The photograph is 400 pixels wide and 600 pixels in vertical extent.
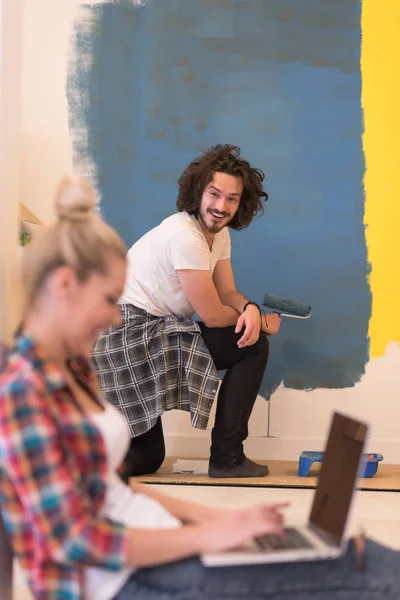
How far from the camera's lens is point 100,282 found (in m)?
0.95

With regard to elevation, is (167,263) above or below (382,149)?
below

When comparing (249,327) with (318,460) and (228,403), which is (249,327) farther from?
(318,460)

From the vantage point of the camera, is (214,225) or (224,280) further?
(224,280)

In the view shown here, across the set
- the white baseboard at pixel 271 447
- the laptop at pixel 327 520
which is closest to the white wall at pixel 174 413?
the white baseboard at pixel 271 447

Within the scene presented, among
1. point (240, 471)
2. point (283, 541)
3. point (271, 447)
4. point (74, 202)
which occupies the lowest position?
point (271, 447)

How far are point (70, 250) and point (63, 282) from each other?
41 millimetres

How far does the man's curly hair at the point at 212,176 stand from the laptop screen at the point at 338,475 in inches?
61.1

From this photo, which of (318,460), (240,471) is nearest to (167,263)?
(240,471)

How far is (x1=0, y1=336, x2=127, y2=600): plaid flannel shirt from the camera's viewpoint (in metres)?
0.85

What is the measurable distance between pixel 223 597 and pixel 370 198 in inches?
93.9

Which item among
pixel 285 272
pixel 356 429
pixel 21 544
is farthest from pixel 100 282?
pixel 285 272

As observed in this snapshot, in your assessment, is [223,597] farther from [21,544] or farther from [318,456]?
[318,456]

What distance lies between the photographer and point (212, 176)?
2598mm

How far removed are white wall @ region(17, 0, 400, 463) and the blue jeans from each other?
81.7 inches
